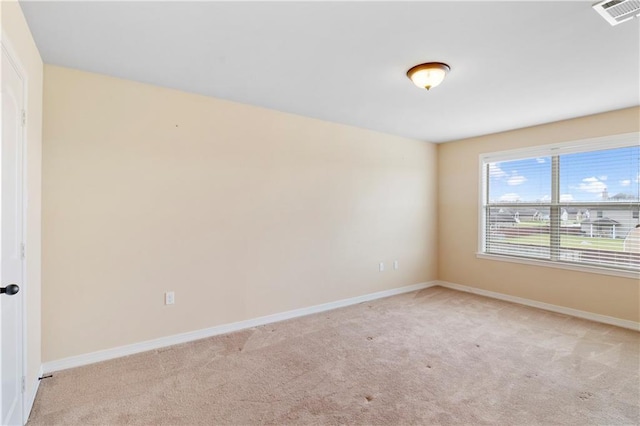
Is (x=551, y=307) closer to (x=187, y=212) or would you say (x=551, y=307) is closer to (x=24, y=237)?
(x=187, y=212)

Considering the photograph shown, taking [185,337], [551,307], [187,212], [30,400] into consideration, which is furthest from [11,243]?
[551,307]

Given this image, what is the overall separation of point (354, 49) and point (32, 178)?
2.41 metres

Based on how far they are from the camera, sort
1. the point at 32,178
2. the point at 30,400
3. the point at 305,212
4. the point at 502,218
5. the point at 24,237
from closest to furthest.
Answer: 1. the point at 24,237
2. the point at 30,400
3. the point at 32,178
4. the point at 305,212
5. the point at 502,218

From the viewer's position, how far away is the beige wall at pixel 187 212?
8.52 feet

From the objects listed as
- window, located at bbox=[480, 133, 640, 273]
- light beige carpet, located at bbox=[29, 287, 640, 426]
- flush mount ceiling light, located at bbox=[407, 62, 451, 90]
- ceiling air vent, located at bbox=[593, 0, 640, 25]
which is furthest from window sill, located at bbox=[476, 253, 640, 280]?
flush mount ceiling light, located at bbox=[407, 62, 451, 90]

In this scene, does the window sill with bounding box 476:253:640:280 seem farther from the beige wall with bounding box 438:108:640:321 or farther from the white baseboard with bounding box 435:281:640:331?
the white baseboard with bounding box 435:281:640:331

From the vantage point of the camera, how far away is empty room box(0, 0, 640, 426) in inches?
78.1

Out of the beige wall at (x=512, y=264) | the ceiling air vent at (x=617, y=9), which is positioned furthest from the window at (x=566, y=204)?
the ceiling air vent at (x=617, y=9)

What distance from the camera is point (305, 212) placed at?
12.9ft

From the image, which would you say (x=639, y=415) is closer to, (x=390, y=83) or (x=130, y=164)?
(x=390, y=83)

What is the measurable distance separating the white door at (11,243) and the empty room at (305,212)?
0.02 metres

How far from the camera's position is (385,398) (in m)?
2.21

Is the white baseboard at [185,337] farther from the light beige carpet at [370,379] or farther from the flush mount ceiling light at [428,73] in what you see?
the flush mount ceiling light at [428,73]

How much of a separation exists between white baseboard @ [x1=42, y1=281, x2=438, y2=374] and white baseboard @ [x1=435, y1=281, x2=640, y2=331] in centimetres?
147
